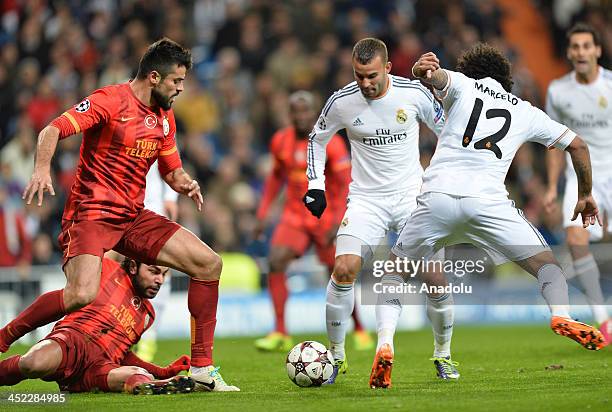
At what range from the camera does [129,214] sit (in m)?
7.71

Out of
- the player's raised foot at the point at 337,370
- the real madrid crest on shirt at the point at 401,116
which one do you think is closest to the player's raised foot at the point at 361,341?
the player's raised foot at the point at 337,370

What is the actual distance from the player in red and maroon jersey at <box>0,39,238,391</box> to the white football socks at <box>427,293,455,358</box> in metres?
1.64

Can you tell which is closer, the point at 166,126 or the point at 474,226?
the point at 474,226

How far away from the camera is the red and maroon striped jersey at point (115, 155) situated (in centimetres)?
758

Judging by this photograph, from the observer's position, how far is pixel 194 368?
7578 millimetres

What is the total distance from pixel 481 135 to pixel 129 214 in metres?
2.48

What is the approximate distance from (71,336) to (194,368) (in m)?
0.86

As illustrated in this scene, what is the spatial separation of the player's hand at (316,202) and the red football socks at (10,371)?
7.97 ft

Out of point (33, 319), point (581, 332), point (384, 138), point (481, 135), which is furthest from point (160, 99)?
point (581, 332)

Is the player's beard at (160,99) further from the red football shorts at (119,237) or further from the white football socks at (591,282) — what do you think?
the white football socks at (591,282)

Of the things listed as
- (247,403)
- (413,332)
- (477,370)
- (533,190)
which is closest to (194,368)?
(247,403)

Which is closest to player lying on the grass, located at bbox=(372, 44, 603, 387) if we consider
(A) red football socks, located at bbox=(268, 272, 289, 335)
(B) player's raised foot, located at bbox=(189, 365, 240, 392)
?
(B) player's raised foot, located at bbox=(189, 365, 240, 392)

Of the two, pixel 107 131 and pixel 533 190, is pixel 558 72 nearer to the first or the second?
pixel 533 190

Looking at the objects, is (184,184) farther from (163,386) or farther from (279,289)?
(279,289)
